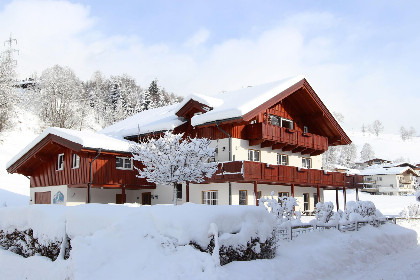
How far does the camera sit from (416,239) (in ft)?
67.1

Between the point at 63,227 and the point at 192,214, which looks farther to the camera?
the point at 63,227

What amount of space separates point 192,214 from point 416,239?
15640mm

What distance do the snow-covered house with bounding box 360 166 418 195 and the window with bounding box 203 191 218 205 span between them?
62379 mm

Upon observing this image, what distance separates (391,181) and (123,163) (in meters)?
70.2

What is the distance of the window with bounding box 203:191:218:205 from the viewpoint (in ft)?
82.4

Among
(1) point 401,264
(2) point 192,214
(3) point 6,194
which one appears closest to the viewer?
(2) point 192,214

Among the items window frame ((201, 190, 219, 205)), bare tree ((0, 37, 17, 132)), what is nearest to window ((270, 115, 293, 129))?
window frame ((201, 190, 219, 205))

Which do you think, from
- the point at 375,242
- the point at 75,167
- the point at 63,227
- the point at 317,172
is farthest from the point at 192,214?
the point at 317,172

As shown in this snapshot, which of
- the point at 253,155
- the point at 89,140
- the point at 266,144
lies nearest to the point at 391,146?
the point at 266,144

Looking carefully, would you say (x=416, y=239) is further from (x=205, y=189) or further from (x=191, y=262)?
(x=191, y=262)

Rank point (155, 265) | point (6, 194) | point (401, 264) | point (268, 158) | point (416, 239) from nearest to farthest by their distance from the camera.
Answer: point (155, 265) → point (401, 264) → point (416, 239) → point (268, 158) → point (6, 194)

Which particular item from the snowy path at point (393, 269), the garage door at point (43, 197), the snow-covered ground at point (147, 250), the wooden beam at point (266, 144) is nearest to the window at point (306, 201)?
the wooden beam at point (266, 144)

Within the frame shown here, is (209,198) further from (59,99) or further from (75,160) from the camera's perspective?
(59,99)

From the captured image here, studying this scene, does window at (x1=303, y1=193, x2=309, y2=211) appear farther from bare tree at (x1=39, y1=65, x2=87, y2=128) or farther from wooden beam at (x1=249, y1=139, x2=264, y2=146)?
bare tree at (x1=39, y1=65, x2=87, y2=128)
